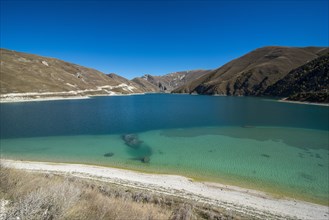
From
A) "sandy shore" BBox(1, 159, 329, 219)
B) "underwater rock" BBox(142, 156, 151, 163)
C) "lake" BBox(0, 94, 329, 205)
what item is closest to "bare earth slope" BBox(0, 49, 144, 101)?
"lake" BBox(0, 94, 329, 205)

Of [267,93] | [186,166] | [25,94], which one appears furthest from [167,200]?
[267,93]

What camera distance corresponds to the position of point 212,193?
15.6 m

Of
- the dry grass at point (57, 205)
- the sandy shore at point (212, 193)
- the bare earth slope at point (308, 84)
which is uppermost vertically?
the bare earth slope at point (308, 84)

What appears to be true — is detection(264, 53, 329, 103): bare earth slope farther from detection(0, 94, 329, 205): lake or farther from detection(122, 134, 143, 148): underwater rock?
detection(122, 134, 143, 148): underwater rock

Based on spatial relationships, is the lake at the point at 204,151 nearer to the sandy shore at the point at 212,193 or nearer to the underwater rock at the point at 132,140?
the underwater rock at the point at 132,140

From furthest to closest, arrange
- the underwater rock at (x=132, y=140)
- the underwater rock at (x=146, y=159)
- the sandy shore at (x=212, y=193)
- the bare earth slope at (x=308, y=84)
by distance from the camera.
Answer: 1. the bare earth slope at (x=308, y=84)
2. the underwater rock at (x=132, y=140)
3. the underwater rock at (x=146, y=159)
4. the sandy shore at (x=212, y=193)

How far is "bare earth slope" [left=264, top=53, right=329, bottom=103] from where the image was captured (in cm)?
11020

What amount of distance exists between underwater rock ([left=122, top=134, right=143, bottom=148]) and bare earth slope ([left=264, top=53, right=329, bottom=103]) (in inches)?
4126

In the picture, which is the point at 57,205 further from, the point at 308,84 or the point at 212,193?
the point at 308,84

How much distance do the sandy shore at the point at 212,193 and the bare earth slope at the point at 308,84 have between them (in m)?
109

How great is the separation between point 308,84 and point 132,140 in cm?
14634

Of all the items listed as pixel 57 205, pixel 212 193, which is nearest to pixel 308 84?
pixel 212 193

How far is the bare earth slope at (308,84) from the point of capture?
110200mm

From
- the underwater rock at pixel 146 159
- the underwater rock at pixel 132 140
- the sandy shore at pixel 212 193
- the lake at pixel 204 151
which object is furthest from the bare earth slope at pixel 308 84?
the sandy shore at pixel 212 193
